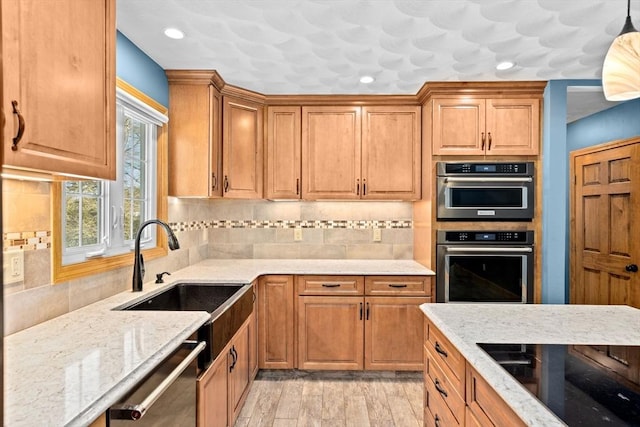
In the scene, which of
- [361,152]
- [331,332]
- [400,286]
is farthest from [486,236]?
[331,332]

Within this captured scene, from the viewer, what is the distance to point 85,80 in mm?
1261

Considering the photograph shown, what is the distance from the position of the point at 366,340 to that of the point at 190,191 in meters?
1.79

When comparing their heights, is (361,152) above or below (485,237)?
above

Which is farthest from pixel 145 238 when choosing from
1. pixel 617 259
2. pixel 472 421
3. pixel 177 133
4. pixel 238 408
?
pixel 617 259

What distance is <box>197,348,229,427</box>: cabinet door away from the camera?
1612 millimetres

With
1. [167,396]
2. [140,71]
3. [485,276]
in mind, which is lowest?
[167,396]

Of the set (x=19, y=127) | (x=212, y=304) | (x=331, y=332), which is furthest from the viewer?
(x=331, y=332)

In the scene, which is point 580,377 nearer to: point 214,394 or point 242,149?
point 214,394

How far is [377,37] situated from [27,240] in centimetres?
207

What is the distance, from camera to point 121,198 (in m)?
2.24

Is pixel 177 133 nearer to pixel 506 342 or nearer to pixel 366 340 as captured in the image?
pixel 366 340

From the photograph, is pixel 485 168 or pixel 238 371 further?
pixel 485 168

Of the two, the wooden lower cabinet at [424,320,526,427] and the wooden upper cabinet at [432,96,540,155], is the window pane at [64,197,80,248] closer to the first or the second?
the wooden lower cabinet at [424,320,526,427]

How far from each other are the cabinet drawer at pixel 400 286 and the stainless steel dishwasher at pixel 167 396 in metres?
1.59
